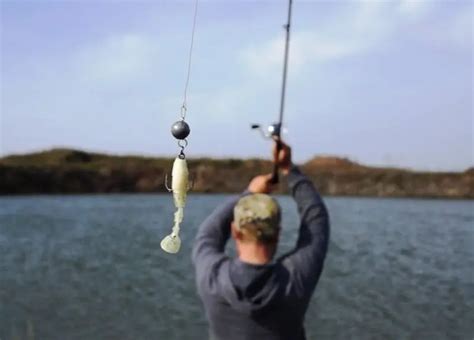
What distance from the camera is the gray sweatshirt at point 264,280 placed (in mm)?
2562

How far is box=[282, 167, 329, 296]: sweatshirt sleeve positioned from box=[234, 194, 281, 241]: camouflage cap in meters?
0.19

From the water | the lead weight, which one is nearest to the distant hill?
the water

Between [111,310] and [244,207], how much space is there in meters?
11.0

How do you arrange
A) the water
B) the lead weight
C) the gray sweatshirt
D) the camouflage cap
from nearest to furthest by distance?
the camouflage cap
the gray sweatshirt
the lead weight
the water

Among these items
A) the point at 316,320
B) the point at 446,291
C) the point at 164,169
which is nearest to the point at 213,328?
the point at 316,320

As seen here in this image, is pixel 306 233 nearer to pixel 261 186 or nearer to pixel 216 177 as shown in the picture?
pixel 261 186

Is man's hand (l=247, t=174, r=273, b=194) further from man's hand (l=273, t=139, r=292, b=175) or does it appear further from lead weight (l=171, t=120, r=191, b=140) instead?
lead weight (l=171, t=120, r=191, b=140)

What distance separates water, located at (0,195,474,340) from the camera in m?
11.8

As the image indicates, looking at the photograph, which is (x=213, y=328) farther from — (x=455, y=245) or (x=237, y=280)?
(x=455, y=245)

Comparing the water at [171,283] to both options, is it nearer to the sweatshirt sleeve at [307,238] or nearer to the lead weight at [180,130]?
the lead weight at [180,130]

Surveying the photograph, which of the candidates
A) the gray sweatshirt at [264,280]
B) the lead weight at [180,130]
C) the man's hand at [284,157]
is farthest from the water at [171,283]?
the man's hand at [284,157]

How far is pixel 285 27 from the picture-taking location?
378 cm

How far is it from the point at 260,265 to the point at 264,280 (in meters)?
0.06

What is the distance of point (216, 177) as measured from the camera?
54.5m
